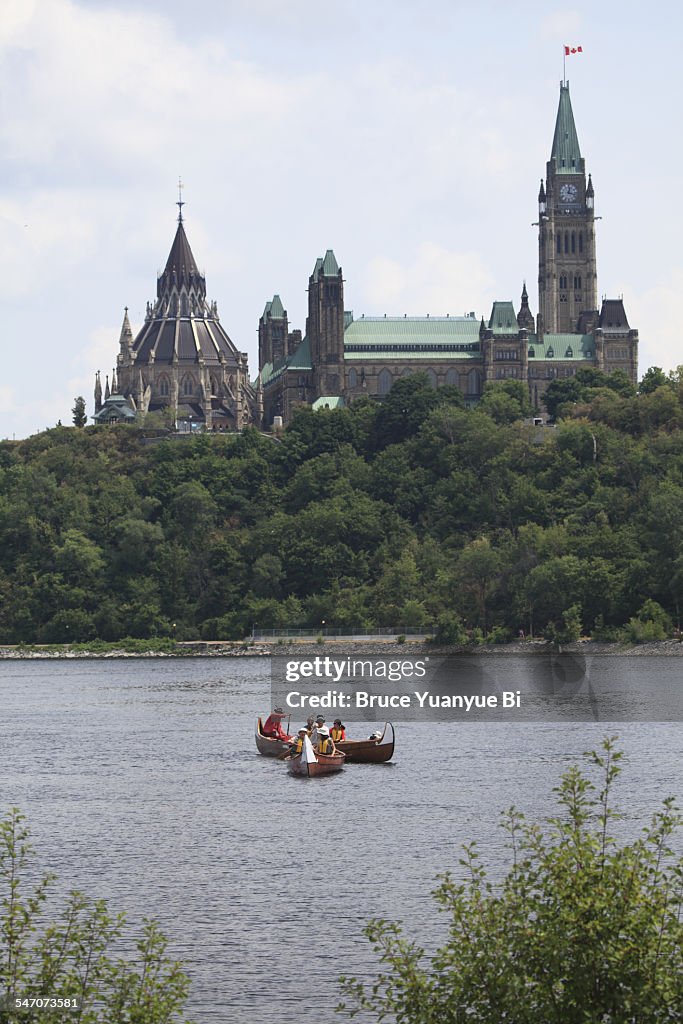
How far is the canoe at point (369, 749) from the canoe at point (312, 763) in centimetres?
145

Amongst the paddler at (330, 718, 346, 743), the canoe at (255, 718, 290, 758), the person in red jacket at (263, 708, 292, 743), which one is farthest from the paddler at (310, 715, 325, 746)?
the person in red jacket at (263, 708, 292, 743)

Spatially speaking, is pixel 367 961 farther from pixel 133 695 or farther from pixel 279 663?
pixel 279 663

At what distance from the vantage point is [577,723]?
329ft

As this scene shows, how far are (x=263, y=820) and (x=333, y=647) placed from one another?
11198cm

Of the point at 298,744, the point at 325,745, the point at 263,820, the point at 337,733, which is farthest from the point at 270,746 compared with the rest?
the point at 263,820

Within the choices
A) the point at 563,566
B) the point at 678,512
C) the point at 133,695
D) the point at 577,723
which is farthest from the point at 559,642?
the point at 577,723

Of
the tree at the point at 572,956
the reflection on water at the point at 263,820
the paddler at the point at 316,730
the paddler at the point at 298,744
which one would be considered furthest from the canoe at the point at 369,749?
the tree at the point at 572,956

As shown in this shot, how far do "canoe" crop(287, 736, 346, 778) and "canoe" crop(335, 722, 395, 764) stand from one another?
4.75ft

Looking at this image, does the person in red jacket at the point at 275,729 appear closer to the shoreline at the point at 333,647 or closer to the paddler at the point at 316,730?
the paddler at the point at 316,730

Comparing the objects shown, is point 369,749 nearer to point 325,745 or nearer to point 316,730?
point 316,730

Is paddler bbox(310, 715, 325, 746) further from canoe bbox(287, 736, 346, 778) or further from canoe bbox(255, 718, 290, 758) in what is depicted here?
canoe bbox(255, 718, 290, 758)

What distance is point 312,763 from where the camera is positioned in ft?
257

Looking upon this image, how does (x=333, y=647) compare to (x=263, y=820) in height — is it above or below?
above

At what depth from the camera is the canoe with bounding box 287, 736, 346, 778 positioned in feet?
256
